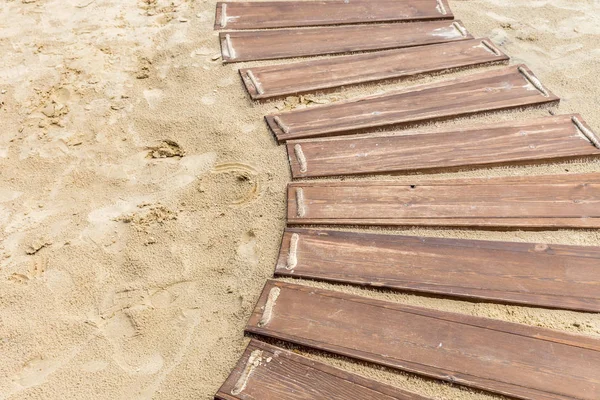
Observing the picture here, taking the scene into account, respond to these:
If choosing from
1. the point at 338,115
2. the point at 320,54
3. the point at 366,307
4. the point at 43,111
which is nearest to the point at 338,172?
the point at 338,115

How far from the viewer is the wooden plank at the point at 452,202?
2336mm

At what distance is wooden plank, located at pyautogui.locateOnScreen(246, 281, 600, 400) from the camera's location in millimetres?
1804

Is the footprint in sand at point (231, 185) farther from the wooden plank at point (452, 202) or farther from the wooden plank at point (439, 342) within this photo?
the wooden plank at point (439, 342)

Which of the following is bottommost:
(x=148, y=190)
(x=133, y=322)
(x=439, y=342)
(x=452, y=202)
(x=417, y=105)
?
(x=133, y=322)

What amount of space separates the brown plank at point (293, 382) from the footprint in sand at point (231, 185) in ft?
2.62

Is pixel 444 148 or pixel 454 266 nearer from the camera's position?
pixel 454 266

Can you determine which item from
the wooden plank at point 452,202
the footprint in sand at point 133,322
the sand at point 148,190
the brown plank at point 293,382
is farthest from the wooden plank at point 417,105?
the brown plank at point 293,382

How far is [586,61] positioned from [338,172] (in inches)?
68.9

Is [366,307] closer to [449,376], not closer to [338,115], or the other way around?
[449,376]

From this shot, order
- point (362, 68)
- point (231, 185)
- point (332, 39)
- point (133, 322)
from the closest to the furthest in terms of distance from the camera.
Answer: point (133, 322)
point (231, 185)
point (362, 68)
point (332, 39)

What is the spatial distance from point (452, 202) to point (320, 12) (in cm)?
174

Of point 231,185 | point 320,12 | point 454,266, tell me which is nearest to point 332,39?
point 320,12

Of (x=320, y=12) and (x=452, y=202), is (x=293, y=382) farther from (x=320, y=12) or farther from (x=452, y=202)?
(x=320, y=12)

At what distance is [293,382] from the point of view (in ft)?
6.07
